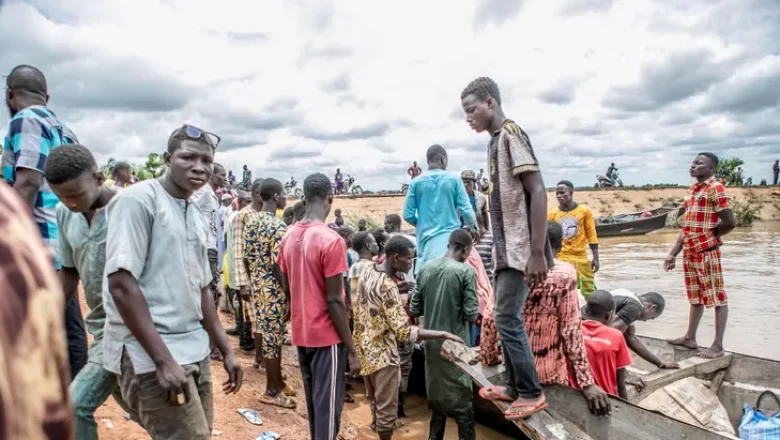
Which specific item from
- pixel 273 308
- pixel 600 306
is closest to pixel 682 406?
pixel 600 306

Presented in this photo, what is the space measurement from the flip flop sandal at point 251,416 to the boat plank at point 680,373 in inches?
122

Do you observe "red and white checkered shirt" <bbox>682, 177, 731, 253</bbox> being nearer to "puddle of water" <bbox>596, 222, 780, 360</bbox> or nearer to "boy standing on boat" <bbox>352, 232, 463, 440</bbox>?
"boy standing on boat" <bbox>352, 232, 463, 440</bbox>

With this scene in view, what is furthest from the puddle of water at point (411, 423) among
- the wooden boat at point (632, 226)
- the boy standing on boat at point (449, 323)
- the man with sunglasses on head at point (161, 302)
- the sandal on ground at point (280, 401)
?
the wooden boat at point (632, 226)

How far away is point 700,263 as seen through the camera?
5375mm

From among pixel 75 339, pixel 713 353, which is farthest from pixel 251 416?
pixel 713 353

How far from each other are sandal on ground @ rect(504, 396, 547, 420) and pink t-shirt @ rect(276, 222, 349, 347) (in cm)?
116

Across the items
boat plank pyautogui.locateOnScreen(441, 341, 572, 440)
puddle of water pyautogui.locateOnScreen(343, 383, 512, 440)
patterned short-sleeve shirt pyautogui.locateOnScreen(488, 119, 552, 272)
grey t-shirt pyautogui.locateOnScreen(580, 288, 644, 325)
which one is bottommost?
puddle of water pyautogui.locateOnScreen(343, 383, 512, 440)

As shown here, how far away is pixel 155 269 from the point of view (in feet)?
6.86

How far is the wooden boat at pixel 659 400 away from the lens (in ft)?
Answer: 10.2

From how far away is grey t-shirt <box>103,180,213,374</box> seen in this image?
202 cm

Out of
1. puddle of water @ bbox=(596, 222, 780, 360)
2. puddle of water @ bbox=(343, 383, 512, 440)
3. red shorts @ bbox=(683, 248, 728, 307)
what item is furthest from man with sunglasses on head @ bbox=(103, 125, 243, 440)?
puddle of water @ bbox=(596, 222, 780, 360)

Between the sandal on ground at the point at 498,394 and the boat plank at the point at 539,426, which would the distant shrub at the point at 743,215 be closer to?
the boat plank at the point at 539,426

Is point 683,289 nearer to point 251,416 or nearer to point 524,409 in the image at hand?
point 524,409

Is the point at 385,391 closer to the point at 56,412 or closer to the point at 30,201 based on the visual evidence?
the point at 30,201
